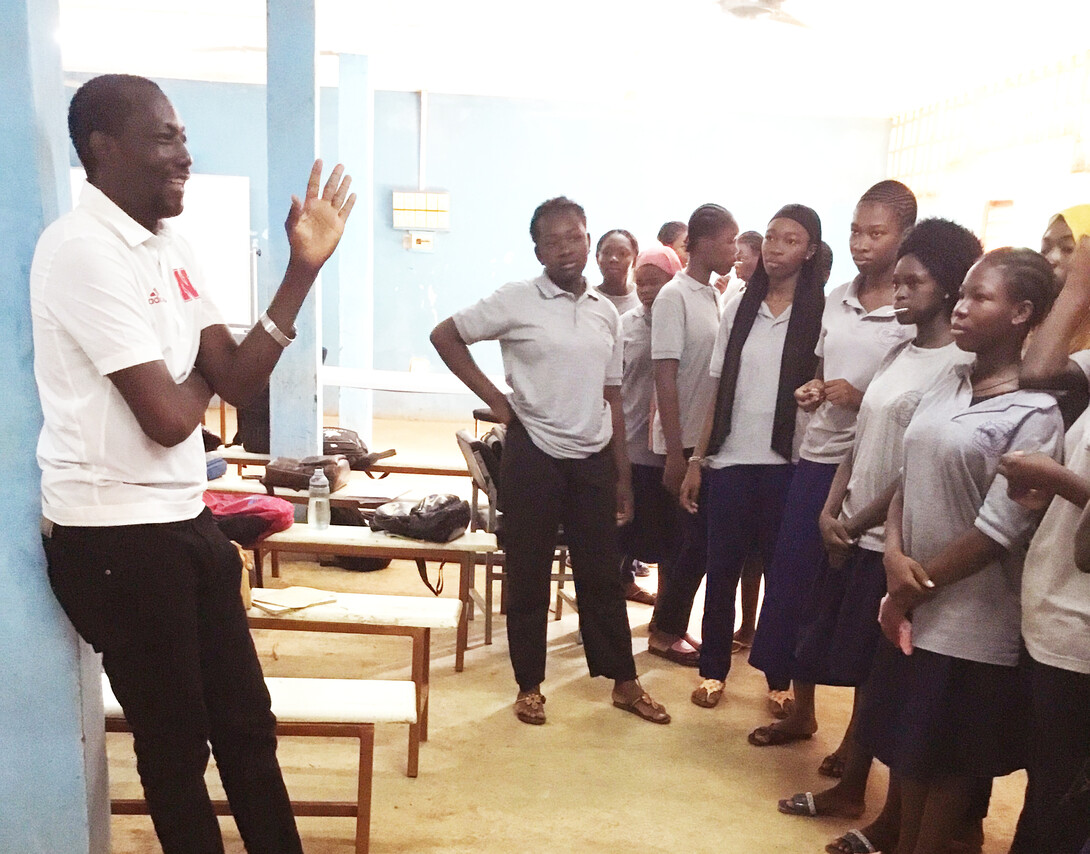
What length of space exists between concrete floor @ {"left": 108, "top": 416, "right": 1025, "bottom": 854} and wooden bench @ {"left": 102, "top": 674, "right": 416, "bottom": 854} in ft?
Answer: 0.49

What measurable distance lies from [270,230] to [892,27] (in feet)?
12.8

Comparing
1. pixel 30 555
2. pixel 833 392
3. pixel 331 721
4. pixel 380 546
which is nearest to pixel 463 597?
pixel 380 546

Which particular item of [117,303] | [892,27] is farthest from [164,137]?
[892,27]

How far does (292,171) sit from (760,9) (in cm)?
253

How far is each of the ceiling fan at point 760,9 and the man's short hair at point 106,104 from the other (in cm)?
376

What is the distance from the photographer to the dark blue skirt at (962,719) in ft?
6.27

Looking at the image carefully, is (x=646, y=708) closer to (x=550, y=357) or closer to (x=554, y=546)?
(x=554, y=546)

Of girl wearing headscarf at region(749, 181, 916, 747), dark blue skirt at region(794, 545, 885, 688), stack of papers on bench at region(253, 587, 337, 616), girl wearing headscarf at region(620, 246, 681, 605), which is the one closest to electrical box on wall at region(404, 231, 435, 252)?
girl wearing headscarf at region(620, 246, 681, 605)

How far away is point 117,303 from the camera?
1.45m

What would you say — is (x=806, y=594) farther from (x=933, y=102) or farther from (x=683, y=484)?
(x=933, y=102)

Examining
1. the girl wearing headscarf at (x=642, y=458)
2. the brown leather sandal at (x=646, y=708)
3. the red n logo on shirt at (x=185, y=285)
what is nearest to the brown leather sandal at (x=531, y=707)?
the brown leather sandal at (x=646, y=708)

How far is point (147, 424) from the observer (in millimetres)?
1478

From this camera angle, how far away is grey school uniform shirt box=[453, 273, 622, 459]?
2.93 m

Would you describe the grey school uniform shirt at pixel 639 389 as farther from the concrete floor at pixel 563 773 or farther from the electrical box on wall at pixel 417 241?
the electrical box on wall at pixel 417 241
